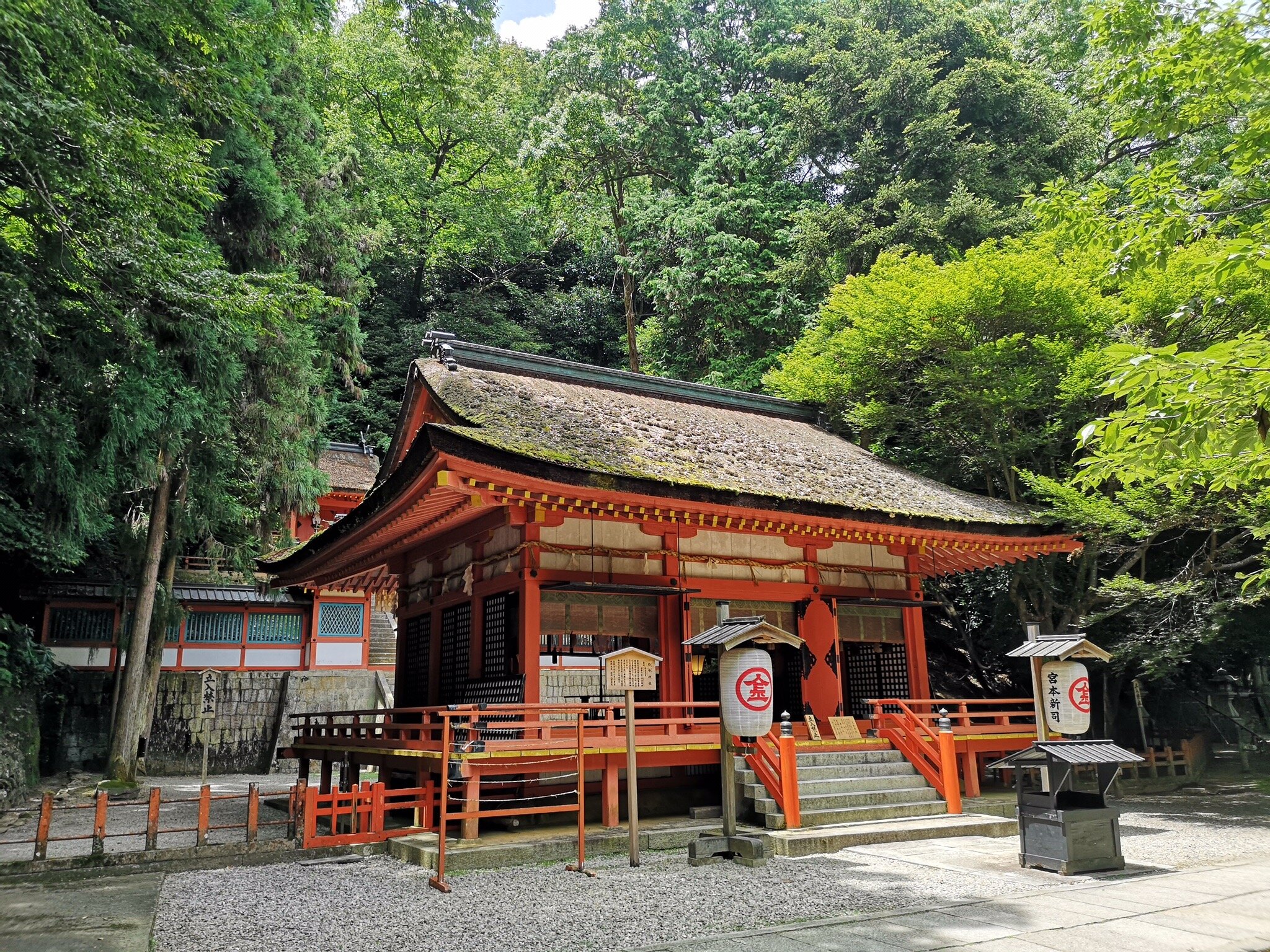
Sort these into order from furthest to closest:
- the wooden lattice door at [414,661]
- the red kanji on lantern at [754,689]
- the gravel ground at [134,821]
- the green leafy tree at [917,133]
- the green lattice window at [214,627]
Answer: the green leafy tree at [917,133]
the green lattice window at [214,627]
the wooden lattice door at [414,661]
the gravel ground at [134,821]
the red kanji on lantern at [754,689]

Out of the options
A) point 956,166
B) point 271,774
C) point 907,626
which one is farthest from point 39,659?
point 956,166

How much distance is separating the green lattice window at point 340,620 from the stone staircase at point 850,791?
14.6 metres

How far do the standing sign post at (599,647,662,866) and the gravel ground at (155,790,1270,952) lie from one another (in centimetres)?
45

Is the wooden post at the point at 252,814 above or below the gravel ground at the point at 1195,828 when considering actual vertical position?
above

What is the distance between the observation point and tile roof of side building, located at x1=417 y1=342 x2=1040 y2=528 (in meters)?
11.1

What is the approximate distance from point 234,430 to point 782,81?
27.1m

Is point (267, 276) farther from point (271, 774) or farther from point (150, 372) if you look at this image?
point (271, 774)

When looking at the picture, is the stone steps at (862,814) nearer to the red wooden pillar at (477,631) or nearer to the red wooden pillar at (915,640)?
the red wooden pillar at (915,640)

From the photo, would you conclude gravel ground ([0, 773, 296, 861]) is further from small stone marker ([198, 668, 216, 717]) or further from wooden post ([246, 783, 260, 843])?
small stone marker ([198, 668, 216, 717])

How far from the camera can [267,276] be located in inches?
450

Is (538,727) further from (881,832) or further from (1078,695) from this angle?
(1078,695)

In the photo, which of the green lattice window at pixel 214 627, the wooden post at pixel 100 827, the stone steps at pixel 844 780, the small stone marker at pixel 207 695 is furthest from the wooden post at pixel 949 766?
the green lattice window at pixel 214 627

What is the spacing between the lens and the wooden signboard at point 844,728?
40.3 ft

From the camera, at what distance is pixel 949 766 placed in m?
11.2
